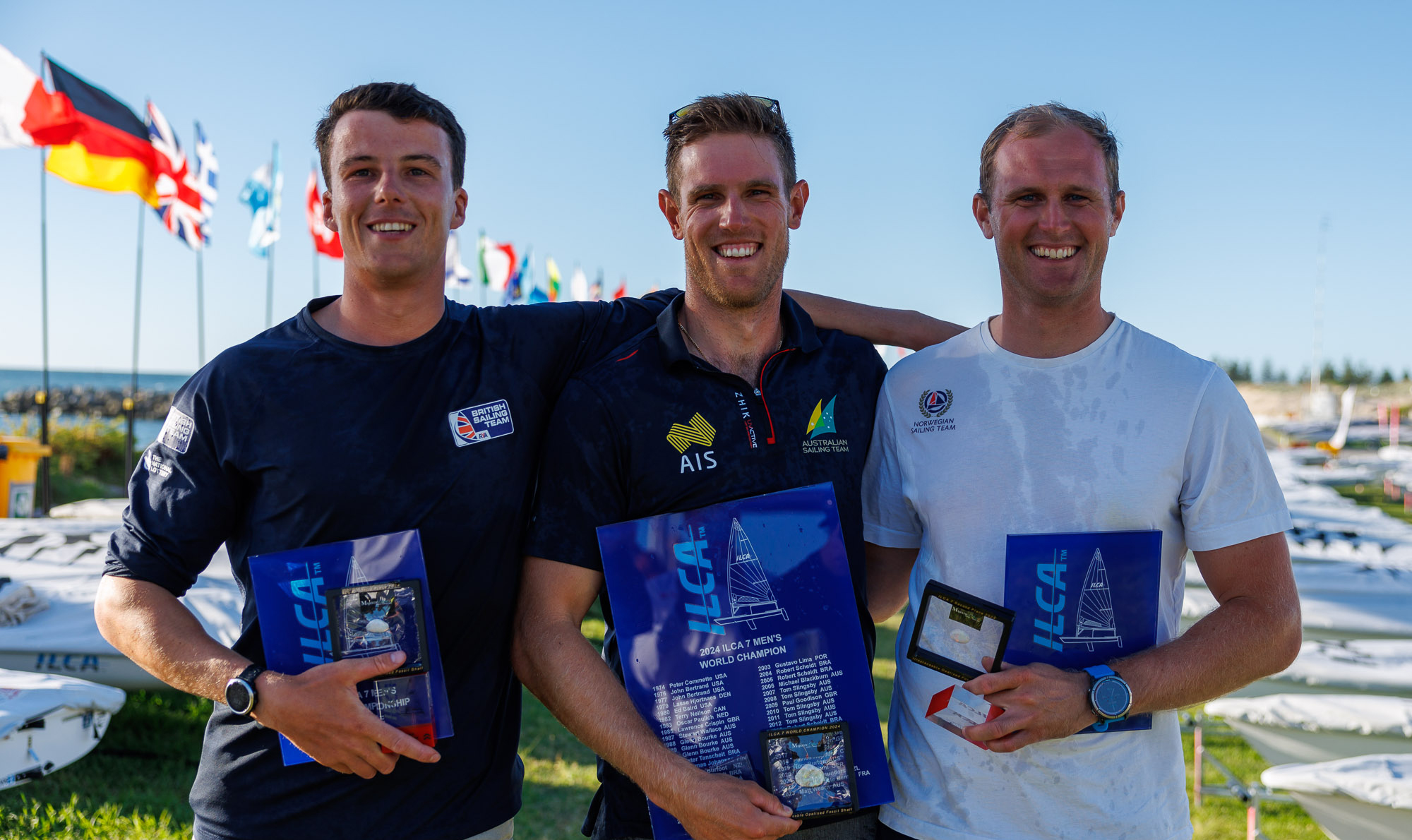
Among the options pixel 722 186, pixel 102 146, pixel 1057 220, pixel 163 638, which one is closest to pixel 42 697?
pixel 163 638

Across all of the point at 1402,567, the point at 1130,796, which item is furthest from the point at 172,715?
the point at 1402,567

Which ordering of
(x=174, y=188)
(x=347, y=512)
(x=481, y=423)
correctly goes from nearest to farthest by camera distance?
(x=347, y=512)
(x=481, y=423)
(x=174, y=188)

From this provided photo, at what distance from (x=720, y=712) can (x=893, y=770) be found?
1.89 feet

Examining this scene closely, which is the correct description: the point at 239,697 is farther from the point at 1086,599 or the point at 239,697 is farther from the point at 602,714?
the point at 1086,599

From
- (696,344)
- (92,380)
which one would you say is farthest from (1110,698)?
(92,380)

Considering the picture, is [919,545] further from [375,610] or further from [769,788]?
[375,610]

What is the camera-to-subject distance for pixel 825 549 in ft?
7.64

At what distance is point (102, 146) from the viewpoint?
43.6 ft

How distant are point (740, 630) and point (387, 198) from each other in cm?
155

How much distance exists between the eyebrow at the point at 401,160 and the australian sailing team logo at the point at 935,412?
160 centimetres

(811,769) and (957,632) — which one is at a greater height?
(957,632)

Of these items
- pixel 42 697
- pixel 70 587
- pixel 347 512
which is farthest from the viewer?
pixel 70 587

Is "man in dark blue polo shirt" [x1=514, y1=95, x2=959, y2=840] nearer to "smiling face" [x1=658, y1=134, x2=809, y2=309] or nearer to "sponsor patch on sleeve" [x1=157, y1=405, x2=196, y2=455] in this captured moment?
"smiling face" [x1=658, y1=134, x2=809, y2=309]

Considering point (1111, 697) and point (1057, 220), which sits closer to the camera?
point (1111, 697)
